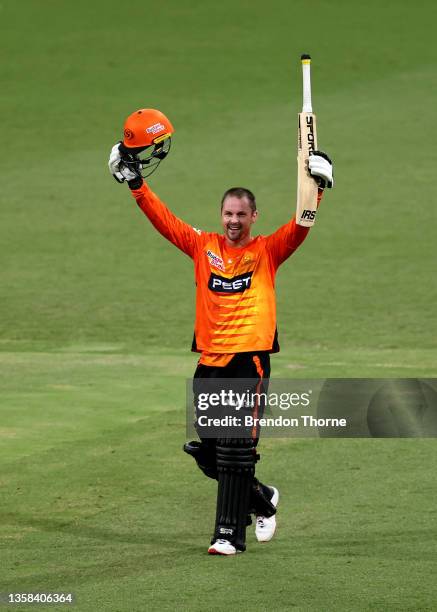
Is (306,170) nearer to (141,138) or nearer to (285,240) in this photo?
(285,240)

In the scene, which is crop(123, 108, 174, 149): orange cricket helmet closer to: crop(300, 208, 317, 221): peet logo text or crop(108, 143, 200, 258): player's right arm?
crop(108, 143, 200, 258): player's right arm

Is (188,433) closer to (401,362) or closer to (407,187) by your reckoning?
(401,362)

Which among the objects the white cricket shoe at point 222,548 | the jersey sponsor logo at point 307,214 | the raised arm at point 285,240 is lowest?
the white cricket shoe at point 222,548

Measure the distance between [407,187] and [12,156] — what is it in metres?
7.85

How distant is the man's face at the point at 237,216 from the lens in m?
7.46

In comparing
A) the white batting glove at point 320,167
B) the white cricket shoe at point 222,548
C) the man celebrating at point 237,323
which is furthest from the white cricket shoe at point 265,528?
the white batting glove at point 320,167

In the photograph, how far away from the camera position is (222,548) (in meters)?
7.14

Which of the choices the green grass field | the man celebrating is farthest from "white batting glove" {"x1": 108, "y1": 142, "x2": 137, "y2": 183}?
the green grass field

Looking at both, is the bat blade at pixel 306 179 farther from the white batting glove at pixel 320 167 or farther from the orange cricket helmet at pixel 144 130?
the orange cricket helmet at pixel 144 130

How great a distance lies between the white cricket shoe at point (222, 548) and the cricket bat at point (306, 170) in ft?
5.82

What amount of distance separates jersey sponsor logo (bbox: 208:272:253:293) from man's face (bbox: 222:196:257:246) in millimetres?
232

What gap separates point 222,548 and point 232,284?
1450mm

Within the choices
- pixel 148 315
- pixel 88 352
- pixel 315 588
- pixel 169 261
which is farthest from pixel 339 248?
pixel 315 588

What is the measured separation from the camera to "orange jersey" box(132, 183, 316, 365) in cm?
742
